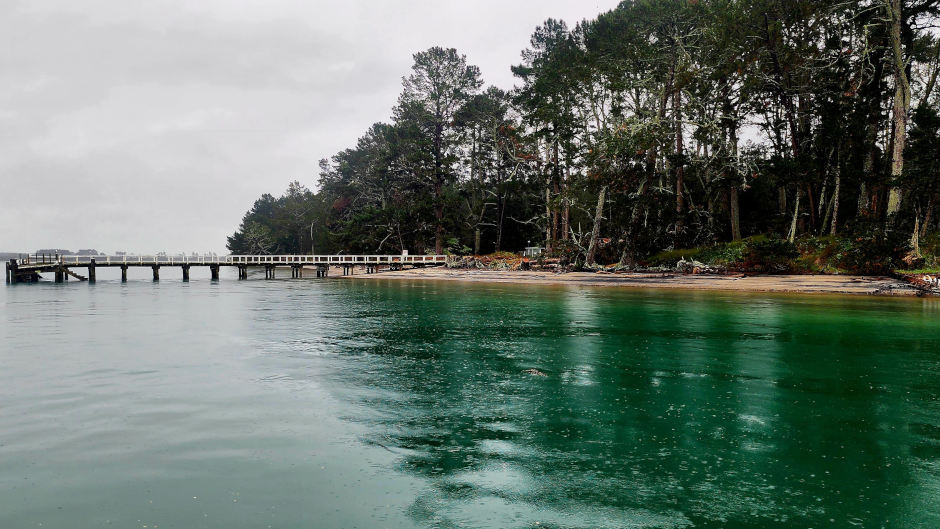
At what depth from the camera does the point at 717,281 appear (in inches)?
1449

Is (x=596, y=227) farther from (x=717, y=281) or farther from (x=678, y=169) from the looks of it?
(x=717, y=281)

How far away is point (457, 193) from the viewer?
7069 cm

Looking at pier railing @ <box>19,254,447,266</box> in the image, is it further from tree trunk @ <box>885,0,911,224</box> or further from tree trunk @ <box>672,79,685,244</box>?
tree trunk @ <box>885,0,911,224</box>

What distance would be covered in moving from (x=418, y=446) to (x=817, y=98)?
40.3 m

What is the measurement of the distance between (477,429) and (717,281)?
32.3 m

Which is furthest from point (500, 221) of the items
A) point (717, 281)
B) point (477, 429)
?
point (477, 429)

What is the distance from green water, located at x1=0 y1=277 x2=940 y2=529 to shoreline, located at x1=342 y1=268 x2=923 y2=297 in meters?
13.5

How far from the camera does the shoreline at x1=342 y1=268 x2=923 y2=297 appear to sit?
99.3 feet

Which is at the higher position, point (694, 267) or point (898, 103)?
point (898, 103)

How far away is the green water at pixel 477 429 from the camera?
5.73 meters

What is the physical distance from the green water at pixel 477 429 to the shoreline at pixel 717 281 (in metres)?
13.5

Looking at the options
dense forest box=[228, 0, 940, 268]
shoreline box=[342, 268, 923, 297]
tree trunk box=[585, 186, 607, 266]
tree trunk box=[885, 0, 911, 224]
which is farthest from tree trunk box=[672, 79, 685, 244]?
tree trunk box=[885, 0, 911, 224]

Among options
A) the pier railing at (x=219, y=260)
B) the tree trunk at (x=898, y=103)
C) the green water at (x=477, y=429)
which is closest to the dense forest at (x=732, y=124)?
the tree trunk at (x=898, y=103)

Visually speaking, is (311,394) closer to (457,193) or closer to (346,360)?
(346,360)
